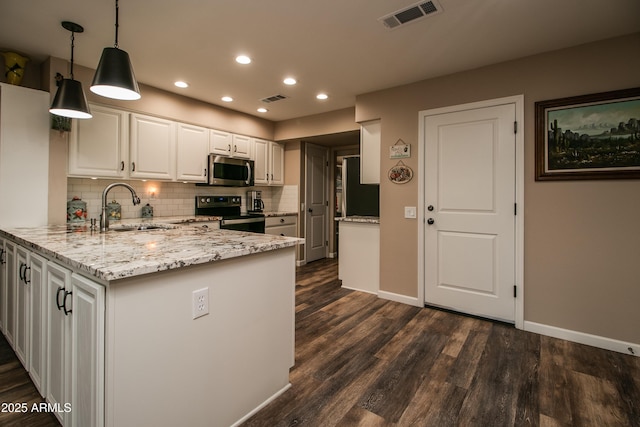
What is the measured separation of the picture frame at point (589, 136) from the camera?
238 cm

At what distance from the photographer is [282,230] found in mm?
5121

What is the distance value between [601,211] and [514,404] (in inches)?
→ 68.0

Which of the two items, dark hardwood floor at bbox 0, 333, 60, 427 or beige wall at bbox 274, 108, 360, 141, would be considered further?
beige wall at bbox 274, 108, 360, 141

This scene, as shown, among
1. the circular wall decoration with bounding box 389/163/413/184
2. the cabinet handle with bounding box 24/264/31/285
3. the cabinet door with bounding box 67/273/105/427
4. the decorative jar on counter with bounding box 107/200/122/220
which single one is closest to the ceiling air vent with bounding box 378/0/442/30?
the circular wall decoration with bounding box 389/163/413/184

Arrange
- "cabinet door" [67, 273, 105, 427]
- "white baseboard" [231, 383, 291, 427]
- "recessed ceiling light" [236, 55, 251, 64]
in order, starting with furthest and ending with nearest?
"recessed ceiling light" [236, 55, 251, 64], "white baseboard" [231, 383, 291, 427], "cabinet door" [67, 273, 105, 427]

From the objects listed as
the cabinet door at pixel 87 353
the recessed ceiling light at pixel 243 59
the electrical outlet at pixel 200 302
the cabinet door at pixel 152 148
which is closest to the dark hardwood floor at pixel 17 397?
the cabinet door at pixel 87 353

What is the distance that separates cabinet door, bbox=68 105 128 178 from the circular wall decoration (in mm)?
2975

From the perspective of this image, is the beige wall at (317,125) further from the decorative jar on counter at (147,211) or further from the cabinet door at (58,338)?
the cabinet door at (58,338)

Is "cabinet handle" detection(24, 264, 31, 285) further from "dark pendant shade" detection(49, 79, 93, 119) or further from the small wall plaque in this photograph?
the small wall plaque

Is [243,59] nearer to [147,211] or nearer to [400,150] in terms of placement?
[400,150]

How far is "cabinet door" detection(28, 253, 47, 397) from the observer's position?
1.63 m

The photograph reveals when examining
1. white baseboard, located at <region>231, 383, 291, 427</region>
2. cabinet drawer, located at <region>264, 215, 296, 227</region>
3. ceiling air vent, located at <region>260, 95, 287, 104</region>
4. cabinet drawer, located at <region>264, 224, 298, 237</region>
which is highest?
ceiling air vent, located at <region>260, 95, 287, 104</region>

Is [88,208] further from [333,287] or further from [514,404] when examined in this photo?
[514,404]

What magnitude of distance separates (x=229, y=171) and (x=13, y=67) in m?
2.33
